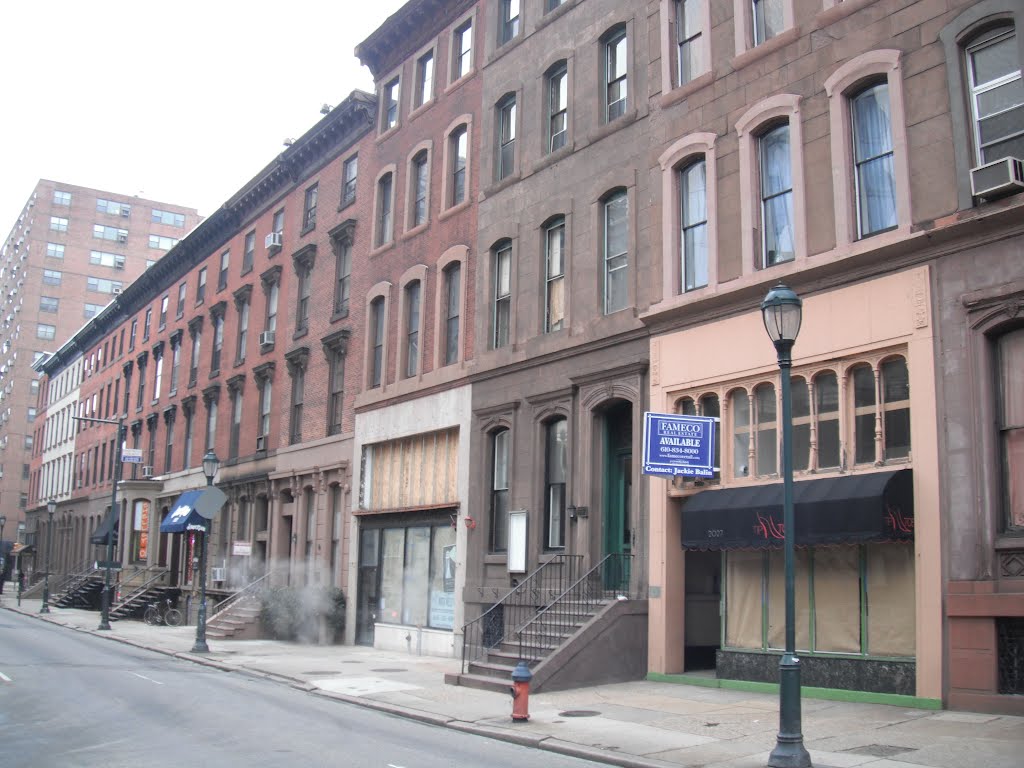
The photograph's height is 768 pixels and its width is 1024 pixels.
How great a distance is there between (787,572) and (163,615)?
33.3m

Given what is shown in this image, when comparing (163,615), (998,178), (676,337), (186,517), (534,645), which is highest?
(998,178)

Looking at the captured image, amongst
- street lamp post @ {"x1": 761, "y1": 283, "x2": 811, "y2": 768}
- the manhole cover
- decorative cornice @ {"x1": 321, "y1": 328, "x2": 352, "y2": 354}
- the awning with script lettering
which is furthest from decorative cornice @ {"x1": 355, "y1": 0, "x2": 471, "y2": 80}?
the manhole cover

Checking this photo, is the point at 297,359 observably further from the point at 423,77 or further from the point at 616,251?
the point at 616,251

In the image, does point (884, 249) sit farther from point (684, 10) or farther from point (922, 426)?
point (684, 10)

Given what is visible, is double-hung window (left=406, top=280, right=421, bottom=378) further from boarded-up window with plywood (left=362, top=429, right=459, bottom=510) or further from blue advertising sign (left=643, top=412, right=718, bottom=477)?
blue advertising sign (left=643, top=412, right=718, bottom=477)

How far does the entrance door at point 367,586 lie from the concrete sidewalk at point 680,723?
23.0 ft

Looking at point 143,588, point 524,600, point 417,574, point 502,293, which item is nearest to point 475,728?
point 524,600

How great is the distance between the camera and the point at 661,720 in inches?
547

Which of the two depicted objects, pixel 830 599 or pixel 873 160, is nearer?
pixel 830 599

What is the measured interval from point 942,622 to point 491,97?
17.2 metres

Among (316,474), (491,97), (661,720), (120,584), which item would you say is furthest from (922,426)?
(120,584)

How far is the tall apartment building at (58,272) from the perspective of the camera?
102m

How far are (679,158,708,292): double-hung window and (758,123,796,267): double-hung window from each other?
128 centimetres

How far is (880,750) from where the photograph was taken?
443 inches
